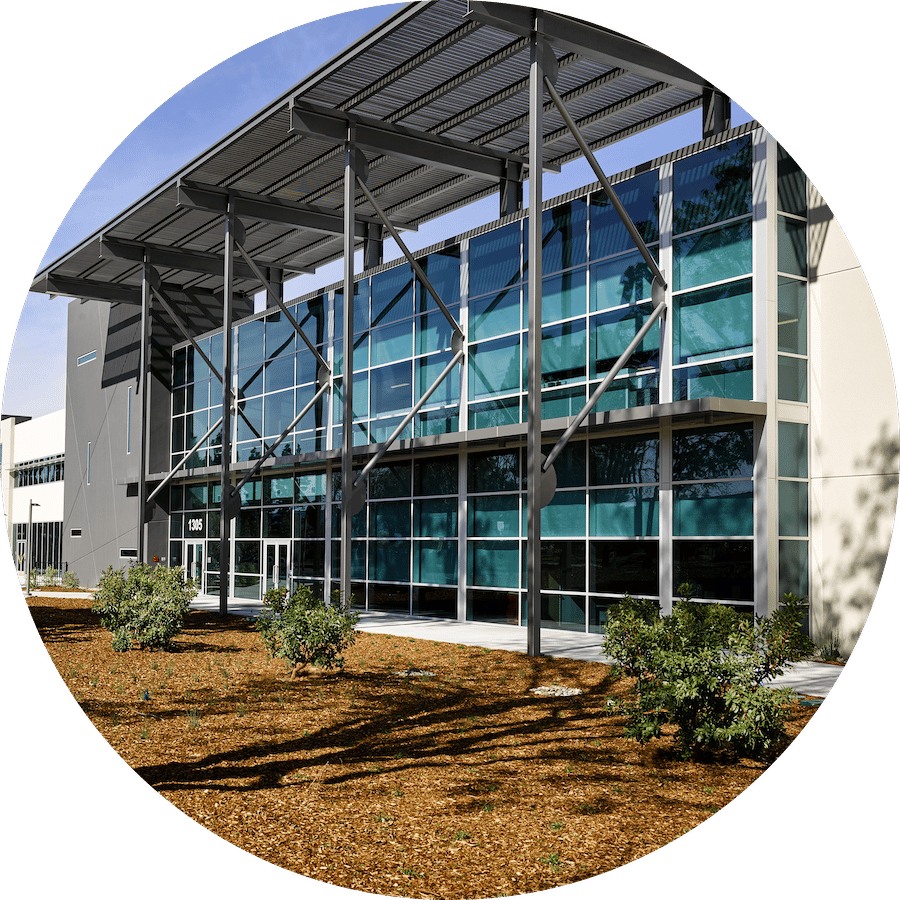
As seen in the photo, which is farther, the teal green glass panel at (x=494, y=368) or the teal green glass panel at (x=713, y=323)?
the teal green glass panel at (x=494, y=368)

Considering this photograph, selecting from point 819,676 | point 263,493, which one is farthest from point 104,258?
point 819,676

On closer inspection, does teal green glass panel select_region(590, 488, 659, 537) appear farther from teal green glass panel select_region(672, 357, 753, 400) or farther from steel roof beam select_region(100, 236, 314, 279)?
steel roof beam select_region(100, 236, 314, 279)

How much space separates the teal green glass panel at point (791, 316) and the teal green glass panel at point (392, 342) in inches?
399

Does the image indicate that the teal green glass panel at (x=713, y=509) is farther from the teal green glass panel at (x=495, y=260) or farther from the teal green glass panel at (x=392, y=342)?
the teal green glass panel at (x=392, y=342)

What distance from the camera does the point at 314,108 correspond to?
19.4 meters

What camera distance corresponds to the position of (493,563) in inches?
798

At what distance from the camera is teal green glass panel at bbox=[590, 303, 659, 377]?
16.8 metres

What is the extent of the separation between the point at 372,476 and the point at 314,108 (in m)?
9.01

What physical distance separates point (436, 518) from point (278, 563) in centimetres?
766

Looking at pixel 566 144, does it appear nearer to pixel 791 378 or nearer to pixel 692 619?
pixel 791 378

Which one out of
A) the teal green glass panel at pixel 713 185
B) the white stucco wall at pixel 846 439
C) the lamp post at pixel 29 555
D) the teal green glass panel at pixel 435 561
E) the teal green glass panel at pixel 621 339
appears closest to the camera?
the white stucco wall at pixel 846 439

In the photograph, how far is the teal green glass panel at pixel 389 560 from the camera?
2295 centimetres

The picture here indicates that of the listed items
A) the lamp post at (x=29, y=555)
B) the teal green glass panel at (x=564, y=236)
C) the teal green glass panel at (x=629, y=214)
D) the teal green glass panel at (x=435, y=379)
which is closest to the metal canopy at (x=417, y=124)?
the teal green glass panel at (x=629, y=214)

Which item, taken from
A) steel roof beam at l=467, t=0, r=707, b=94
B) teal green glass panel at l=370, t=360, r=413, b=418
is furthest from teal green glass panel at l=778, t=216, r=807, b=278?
teal green glass panel at l=370, t=360, r=413, b=418
